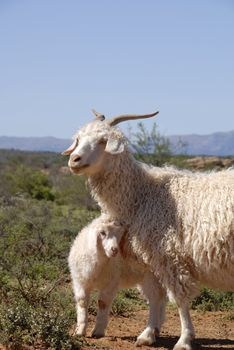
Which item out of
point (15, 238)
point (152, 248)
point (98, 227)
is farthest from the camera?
point (15, 238)

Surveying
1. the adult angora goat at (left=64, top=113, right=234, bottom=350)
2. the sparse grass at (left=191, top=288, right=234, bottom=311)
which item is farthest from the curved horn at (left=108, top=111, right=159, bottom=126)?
the sparse grass at (left=191, top=288, right=234, bottom=311)

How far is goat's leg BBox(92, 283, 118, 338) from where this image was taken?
915cm

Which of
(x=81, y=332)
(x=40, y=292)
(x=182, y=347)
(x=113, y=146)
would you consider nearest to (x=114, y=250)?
(x=81, y=332)

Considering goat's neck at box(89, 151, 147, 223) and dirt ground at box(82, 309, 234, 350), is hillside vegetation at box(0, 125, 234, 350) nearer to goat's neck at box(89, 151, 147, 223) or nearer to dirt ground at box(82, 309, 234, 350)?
dirt ground at box(82, 309, 234, 350)

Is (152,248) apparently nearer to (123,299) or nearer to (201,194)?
(201,194)

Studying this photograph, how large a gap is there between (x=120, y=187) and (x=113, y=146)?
57cm

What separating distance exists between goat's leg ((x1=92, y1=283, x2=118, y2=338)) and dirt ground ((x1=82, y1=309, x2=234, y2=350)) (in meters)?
0.14

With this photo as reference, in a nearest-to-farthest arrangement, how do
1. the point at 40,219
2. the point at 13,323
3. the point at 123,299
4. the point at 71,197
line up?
the point at 13,323
the point at 123,299
the point at 40,219
the point at 71,197

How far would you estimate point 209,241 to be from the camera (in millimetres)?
8133

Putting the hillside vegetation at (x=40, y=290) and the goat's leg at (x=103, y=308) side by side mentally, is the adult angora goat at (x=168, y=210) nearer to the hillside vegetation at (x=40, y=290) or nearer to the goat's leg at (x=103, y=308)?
the goat's leg at (x=103, y=308)

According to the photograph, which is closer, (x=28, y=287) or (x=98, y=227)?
(x=98, y=227)

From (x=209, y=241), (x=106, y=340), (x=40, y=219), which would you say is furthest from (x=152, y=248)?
(x=40, y=219)

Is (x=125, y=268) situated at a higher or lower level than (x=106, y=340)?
higher

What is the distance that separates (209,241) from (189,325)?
110 cm
